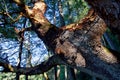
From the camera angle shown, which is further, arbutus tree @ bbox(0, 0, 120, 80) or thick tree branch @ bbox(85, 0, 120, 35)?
arbutus tree @ bbox(0, 0, 120, 80)

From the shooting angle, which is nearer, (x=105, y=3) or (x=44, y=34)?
(x=105, y=3)

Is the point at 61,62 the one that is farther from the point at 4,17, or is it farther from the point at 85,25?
the point at 4,17

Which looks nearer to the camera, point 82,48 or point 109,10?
point 109,10

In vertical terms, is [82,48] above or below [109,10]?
below

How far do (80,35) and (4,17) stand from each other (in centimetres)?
204

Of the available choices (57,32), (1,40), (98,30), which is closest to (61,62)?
(57,32)

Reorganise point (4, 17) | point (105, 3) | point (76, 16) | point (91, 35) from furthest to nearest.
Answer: point (76, 16)
point (4, 17)
point (91, 35)
point (105, 3)

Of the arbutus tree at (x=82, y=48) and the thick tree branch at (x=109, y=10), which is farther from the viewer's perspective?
the arbutus tree at (x=82, y=48)

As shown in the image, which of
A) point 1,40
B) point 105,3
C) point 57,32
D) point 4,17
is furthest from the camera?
point 1,40

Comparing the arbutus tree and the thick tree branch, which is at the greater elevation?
the thick tree branch

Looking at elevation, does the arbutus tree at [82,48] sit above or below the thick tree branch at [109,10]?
below

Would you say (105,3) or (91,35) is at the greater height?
(105,3)

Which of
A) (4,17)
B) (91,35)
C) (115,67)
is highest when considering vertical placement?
(4,17)

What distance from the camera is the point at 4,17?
570 centimetres
